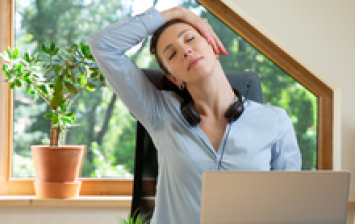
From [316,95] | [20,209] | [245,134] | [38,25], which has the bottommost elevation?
[20,209]

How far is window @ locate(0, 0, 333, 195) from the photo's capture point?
2.19m

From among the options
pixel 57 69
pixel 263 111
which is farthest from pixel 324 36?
pixel 57 69

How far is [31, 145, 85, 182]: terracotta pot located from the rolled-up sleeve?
0.70 m

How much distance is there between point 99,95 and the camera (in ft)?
7.37

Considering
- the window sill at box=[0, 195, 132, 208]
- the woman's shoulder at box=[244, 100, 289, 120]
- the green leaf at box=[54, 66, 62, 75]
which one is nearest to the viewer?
the woman's shoulder at box=[244, 100, 289, 120]

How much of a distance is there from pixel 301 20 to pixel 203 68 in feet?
3.53

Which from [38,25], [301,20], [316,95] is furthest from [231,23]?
[38,25]

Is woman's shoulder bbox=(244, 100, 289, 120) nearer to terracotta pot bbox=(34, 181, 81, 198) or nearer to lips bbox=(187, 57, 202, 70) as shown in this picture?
lips bbox=(187, 57, 202, 70)

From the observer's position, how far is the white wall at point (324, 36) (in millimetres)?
2090

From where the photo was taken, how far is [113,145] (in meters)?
2.26

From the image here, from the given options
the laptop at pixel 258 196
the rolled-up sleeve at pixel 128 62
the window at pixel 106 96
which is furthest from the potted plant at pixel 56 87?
the laptop at pixel 258 196

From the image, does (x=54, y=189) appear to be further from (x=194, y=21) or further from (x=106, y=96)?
(x=194, y=21)

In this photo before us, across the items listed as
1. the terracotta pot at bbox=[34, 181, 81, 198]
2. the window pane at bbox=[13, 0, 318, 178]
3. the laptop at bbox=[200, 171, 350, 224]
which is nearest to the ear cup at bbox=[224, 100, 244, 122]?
the laptop at bbox=[200, 171, 350, 224]

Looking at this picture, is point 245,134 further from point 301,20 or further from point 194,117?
point 301,20
